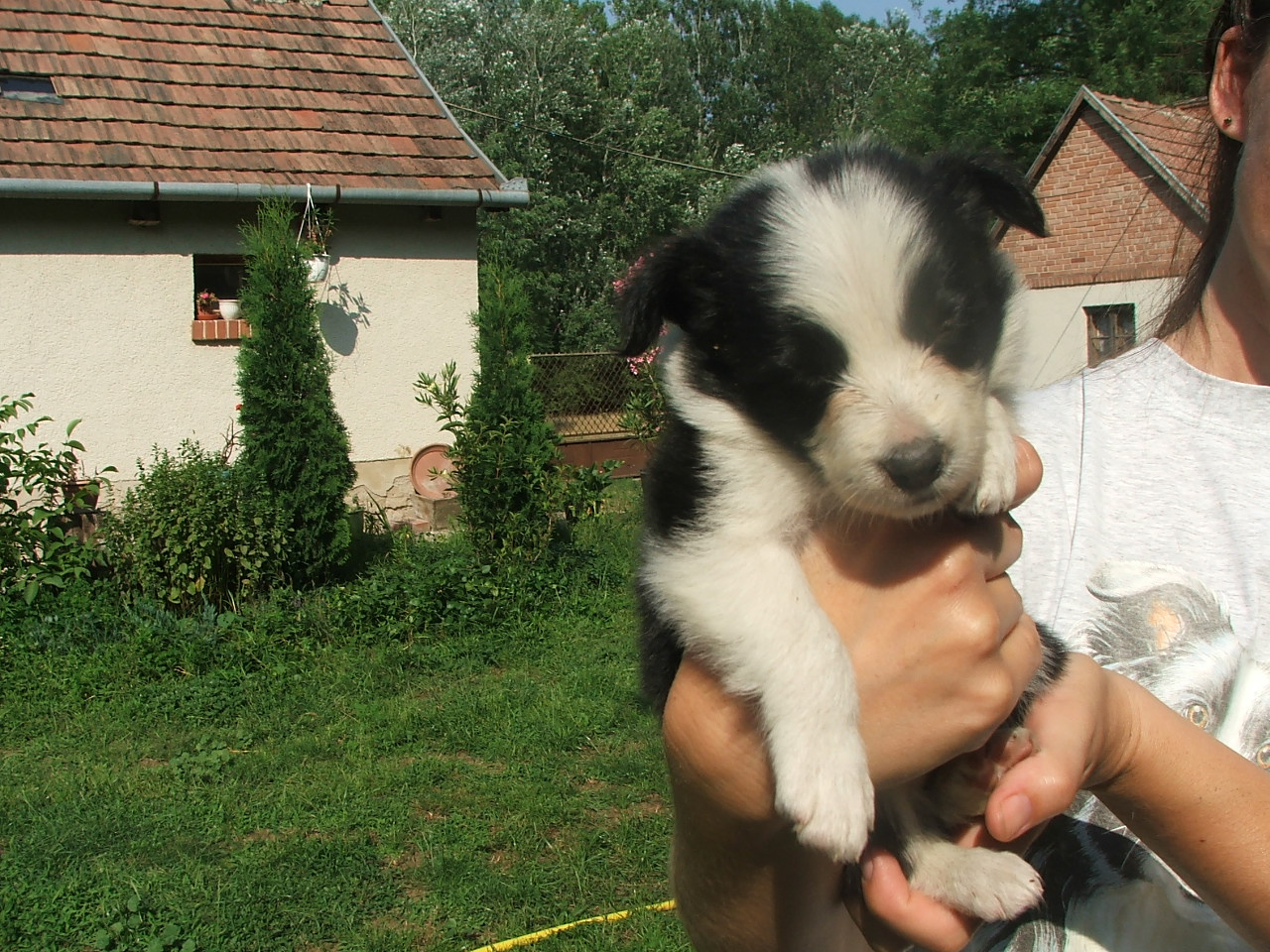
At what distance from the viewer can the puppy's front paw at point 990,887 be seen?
1541 millimetres

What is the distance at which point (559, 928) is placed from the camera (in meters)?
3.87

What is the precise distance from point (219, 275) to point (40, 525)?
3.79m

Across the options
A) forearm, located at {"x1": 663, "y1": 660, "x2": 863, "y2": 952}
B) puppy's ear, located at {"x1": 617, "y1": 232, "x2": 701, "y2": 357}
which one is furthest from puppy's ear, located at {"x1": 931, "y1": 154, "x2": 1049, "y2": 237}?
forearm, located at {"x1": 663, "y1": 660, "x2": 863, "y2": 952}

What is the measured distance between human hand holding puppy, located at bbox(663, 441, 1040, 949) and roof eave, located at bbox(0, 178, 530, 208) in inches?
330

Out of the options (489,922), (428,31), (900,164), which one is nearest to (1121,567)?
(900,164)

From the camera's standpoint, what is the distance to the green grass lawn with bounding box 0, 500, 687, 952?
3.94m

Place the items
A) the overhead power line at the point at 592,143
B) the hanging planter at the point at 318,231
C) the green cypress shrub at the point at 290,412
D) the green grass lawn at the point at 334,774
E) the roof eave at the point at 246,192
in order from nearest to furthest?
1. the green grass lawn at the point at 334,774
2. the green cypress shrub at the point at 290,412
3. the roof eave at the point at 246,192
4. the hanging planter at the point at 318,231
5. the overhead power line at the point at 592,143

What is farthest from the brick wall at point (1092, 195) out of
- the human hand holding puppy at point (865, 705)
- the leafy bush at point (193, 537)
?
the human hand holding puppy at point (865, 705)

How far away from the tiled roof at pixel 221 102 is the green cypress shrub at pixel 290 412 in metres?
2.09

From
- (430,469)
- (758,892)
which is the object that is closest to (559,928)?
(758,892)

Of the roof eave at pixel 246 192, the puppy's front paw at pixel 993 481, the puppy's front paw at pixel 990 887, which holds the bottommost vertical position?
the puppy's front paw at pixel 990 887

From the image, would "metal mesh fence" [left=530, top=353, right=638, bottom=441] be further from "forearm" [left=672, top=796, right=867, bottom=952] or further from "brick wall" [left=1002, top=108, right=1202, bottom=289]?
"forearm" [left=672, top=796, right=867, bottom=952]

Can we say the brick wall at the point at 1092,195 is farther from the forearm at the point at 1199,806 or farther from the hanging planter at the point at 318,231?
the forearm at the point at 1199,806

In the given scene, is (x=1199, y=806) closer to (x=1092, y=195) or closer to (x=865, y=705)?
(x=865, y=705)
